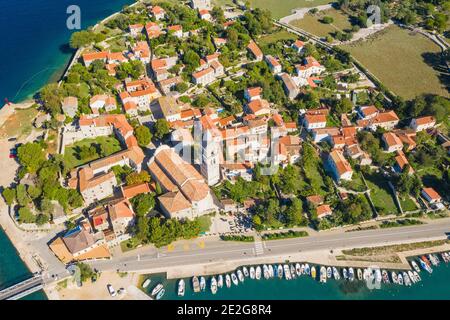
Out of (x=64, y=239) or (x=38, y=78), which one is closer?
(x=64, y=239)

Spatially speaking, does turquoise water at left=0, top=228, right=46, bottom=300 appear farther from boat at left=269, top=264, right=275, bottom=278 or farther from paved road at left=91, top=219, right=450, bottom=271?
boat at left=269, top=264, right=275, bottom=278

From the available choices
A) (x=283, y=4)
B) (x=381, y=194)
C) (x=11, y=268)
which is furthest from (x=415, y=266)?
(x=283, y=4)

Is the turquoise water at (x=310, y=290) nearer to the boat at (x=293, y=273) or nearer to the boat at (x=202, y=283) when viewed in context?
the boat at (x=293, y=273)

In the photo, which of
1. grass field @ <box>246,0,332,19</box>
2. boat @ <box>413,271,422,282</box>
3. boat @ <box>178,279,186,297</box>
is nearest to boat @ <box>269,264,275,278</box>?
boat @ <box>178,279,186,297</box>

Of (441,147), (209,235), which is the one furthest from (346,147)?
(209,235)

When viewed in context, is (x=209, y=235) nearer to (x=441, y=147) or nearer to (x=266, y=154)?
(x=266, y=154)

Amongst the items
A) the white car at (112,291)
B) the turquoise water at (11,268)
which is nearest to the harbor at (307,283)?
the white car at (112,291)
